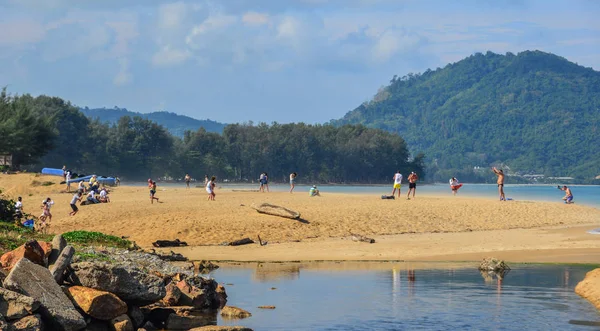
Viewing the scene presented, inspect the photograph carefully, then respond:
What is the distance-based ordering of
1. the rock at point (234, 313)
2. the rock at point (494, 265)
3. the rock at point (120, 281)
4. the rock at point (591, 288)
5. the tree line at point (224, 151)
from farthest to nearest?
1. the tree line at point (224, 151)
2. the rock at point (494, 265)
3. the rock at point (591, 288)
4. the rock at point (234, 313)
5. the rock at point (120, 281)

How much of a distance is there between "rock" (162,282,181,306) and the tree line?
323 feet

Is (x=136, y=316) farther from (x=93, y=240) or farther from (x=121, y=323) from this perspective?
(x=93, y=240)

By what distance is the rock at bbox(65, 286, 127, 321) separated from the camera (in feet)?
50.4

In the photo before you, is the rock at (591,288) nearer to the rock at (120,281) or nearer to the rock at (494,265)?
the rock at (494,265)

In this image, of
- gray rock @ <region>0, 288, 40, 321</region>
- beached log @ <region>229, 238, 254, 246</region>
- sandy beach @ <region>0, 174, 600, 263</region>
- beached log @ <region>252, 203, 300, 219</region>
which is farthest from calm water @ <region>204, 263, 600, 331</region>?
beached log @ <region>252, 203, 300, 219</region>

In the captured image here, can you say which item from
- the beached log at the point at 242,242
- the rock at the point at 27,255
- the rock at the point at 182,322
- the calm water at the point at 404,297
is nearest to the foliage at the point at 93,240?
the calm water at the point at 404,297

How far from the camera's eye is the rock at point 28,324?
1354cm

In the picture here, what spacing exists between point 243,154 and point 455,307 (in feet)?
430

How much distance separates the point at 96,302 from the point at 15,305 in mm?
1897

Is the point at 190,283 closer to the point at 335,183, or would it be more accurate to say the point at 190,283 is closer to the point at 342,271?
the point at 342,271

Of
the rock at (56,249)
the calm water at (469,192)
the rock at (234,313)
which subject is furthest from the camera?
the calm water at (469,192)

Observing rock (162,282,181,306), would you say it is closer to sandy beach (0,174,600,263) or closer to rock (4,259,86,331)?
rock (4,259,86,331)

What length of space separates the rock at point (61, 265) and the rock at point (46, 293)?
0.73m

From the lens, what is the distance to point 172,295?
18.1 m
